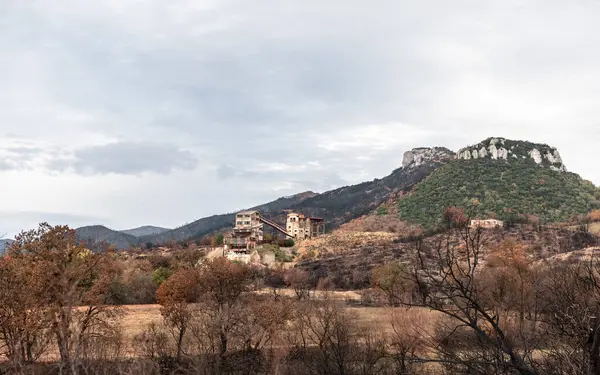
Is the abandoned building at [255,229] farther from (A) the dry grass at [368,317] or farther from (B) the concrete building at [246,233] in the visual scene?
(A) the dry grass at [368,317]

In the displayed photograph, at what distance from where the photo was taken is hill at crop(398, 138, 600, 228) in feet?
393

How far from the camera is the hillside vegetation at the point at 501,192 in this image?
391 feet

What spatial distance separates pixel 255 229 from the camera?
118000 millimetres

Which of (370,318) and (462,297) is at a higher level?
(462,297)

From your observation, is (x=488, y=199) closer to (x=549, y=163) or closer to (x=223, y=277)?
(x=549, y=163)

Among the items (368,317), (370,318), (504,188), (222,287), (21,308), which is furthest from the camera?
(504,188)

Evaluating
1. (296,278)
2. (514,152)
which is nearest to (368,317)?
(296,278)

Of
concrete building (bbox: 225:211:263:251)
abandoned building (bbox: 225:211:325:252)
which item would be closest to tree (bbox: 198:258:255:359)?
abandoned building (bbox: 225:211:325:252)

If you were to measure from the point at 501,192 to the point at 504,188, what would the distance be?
2.82 metres

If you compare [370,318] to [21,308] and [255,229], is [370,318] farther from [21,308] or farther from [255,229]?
[255,229]

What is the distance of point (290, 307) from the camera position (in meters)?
36.5

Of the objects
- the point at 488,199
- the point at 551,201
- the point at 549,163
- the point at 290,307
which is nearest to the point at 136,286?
the point at 290,307

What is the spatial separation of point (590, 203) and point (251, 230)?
88.3 metres

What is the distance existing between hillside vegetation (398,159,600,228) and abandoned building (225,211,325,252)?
1085 inches
